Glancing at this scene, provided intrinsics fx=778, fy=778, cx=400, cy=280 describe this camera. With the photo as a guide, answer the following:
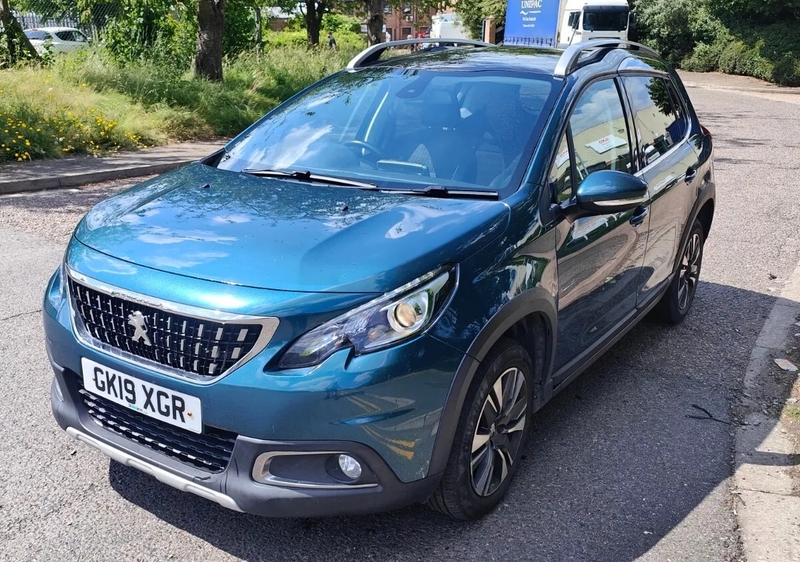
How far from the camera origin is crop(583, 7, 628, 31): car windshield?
1427 inches

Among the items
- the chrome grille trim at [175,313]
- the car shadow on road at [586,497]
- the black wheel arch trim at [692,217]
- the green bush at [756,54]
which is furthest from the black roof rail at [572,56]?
the green bush at [756,54]

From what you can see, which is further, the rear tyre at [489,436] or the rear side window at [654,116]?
the rear side window at [654,116]

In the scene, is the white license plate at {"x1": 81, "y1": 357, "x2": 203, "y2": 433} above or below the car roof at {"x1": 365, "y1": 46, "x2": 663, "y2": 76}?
below

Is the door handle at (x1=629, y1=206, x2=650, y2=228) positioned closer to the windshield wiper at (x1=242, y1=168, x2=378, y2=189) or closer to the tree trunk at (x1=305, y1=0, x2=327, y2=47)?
the windshield wiper at (x1=242, y1=168, x2=378, y2=189)

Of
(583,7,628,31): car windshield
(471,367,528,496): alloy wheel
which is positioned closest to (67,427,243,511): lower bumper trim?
(471,367,528,496): alloy wheel

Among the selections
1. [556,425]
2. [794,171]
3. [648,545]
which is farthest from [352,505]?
[794,171]

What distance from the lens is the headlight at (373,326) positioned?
2441 millimetres

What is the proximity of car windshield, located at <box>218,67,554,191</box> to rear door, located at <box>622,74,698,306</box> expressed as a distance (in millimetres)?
946

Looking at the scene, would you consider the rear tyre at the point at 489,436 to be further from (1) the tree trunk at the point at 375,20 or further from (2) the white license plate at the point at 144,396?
→ (1) the tree trunk at the point at 375,20

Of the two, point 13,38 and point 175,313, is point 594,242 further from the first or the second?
point 13,38

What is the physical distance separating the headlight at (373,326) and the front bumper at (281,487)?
280 mm

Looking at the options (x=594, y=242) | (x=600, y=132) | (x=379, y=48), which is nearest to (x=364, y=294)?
(x=594, y=242)

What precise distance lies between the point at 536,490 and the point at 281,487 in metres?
1.29

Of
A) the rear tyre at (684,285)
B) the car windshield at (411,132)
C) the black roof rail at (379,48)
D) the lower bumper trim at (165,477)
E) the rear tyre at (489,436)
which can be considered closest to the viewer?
the lower bumper trim at (165,477)
